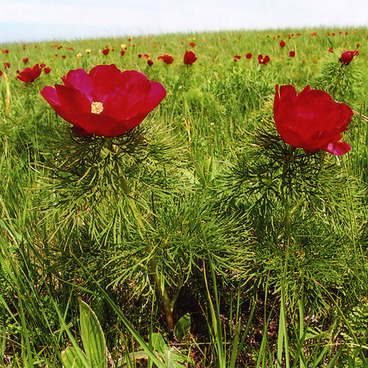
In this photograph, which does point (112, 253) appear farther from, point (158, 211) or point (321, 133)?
point (321, 133)

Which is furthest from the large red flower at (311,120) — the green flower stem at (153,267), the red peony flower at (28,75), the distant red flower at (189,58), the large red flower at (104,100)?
the distant red flower at (189,58)

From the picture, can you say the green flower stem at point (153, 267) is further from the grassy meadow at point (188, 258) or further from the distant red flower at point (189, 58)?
the distant red flower at point (189, 58)

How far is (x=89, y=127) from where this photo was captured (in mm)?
763

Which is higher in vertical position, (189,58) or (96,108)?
(189,58)

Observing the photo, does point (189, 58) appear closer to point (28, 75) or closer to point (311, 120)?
point (28, 75)

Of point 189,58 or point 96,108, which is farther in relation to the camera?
point 189,58

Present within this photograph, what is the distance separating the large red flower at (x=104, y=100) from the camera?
2.46 feet

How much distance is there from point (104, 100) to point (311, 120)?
1.65 feet

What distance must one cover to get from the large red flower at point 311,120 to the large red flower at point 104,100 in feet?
1.01

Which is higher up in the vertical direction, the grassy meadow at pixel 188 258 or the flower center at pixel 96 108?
the flower center at pixel 96 108

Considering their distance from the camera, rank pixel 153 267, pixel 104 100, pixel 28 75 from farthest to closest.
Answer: pixel 28 75 < pixel 153 267 < pixel 104 100

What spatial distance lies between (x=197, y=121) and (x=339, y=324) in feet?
5.64

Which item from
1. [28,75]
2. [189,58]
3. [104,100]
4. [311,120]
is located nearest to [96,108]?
[104,100]

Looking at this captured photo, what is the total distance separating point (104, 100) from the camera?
817 mm
